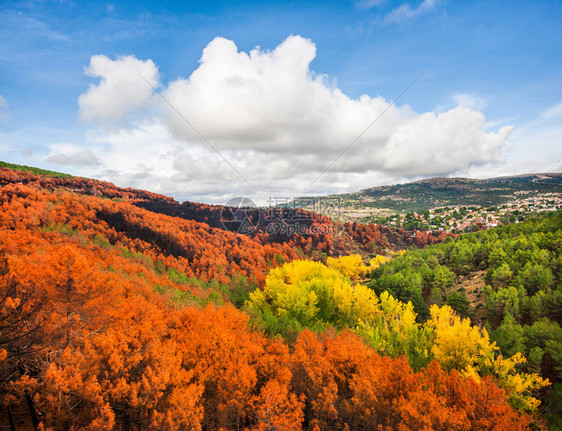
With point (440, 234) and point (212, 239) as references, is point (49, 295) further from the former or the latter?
point (440, 234)

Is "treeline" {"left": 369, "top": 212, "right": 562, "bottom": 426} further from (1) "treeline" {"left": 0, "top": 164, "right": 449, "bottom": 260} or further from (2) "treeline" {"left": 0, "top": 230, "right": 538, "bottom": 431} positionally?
(1) "treeline" {"left": 0, "top": 164, "right": 449, "bottom": 260}

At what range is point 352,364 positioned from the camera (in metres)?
22.0

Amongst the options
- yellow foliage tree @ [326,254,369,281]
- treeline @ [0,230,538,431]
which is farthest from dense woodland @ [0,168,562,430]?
yellow foliage tree @ [326,254,369,281]

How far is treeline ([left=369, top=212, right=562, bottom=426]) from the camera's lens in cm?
2909

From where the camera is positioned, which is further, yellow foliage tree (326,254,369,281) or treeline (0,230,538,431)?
yellow foliage tree (326,254,369,281)

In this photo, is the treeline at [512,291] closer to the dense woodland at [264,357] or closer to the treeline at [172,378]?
the dense woodland at [264,357]

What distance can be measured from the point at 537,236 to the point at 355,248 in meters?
86.5

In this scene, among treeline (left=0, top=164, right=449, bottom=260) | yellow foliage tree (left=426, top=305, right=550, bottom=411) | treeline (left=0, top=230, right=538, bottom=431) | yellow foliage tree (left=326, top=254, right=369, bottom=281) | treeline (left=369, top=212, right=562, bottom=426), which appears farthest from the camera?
treeline (left=0, top=164, right=449, bottom=260)

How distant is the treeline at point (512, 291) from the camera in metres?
29.1

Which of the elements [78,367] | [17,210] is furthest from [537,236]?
[17,210]

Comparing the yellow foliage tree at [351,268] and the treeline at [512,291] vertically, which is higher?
the treeline at [512,291]

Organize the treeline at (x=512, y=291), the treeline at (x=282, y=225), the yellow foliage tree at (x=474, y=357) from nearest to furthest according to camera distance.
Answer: the yellow foliage tree at (x=474, y=357) → the treeline at (x=512, y=291) → the treeline at (x=282, y=225)

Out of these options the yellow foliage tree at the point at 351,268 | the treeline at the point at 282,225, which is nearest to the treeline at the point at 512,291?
the yellow foliage tree at the point at 351,268

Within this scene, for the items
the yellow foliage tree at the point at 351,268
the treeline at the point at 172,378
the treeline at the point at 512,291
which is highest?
the treeline at the point at 172,378
